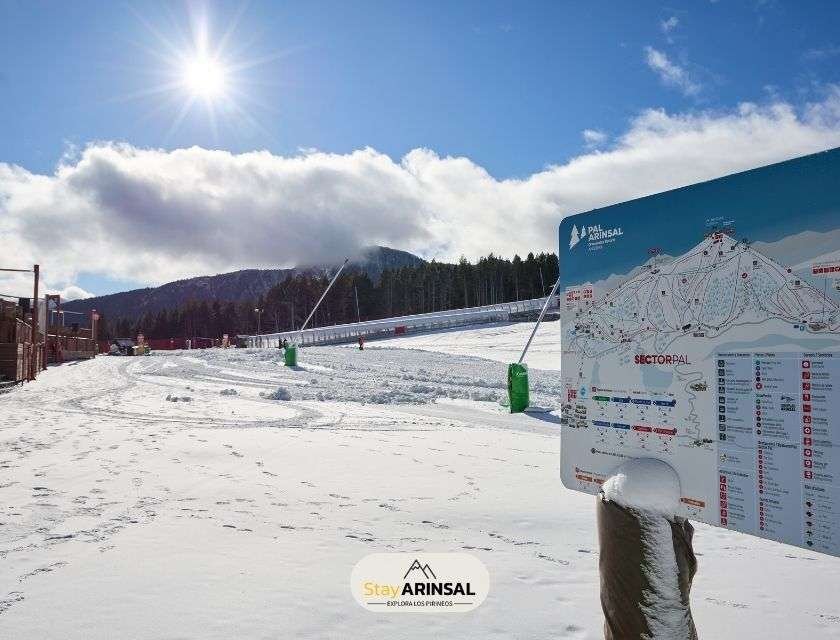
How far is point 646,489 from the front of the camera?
2.08 meters

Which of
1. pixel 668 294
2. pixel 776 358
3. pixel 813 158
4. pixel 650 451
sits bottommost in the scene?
pixel 650 451

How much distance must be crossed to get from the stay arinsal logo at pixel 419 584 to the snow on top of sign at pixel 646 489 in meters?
1.71

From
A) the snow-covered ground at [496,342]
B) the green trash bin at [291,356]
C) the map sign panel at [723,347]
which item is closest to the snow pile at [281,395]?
the green trash bin at [291,356]

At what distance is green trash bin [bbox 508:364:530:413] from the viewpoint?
12.3 meters

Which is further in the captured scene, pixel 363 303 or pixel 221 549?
pixel 363 303

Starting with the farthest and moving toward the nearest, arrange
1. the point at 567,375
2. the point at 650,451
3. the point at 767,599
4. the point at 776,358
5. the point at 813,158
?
the point at 767,599, the point at 567,375, the point at 650,451, the point at 776,358, the point at 813,158

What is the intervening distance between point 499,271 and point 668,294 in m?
93.4

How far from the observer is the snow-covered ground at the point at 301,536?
10.2 ft

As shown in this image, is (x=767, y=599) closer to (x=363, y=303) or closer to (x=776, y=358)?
(x=776, y=358)

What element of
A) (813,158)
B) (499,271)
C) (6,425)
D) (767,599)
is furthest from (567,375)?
(499,271)

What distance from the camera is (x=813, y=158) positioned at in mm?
1912

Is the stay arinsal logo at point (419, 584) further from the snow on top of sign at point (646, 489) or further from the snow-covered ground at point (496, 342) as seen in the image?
the snow-covered ground at point (496, 342)

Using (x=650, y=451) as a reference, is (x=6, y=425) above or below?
below

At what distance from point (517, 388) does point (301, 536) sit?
27.8 ft
